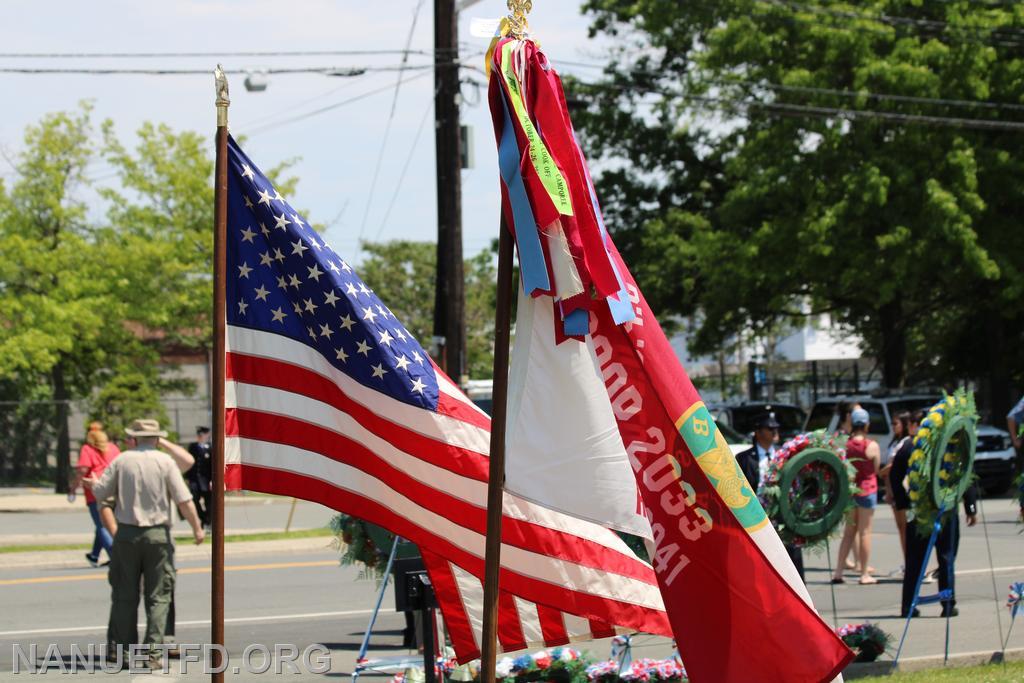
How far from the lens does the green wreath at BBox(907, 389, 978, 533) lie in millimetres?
9680

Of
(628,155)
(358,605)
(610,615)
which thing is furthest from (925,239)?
(610,615)

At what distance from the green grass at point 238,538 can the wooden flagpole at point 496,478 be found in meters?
15.6

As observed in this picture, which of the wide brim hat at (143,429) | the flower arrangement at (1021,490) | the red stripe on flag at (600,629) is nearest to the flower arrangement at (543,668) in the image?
the red stripe on flag at (600,629)

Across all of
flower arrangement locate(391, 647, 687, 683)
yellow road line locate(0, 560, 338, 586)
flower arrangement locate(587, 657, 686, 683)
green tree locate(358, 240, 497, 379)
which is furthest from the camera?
green tree locate(358, 240, 497, 379)

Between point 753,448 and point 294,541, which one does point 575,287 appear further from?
point 294,541

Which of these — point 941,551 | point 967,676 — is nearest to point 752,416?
point 941,551

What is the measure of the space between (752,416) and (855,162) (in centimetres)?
570

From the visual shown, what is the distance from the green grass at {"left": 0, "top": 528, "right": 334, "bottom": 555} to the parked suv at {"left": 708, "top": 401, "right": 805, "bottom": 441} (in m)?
9.52

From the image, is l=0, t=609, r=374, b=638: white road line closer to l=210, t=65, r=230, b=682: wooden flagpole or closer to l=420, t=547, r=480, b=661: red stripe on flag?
l=420, t=547, r=480, b=661: red stripe on flag

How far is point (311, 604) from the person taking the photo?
13445 mm

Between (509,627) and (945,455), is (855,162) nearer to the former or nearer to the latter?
(945,455)

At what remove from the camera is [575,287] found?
4812 millimetres

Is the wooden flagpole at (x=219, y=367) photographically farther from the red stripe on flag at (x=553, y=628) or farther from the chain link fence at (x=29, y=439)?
the chain link fence at (x=29, y=439)

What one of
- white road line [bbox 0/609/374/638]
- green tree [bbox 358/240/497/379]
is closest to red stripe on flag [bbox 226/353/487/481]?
white road line [bbox 0/609/374/638]
